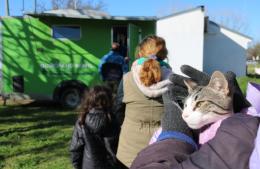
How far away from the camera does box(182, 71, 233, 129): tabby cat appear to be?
4.59ft

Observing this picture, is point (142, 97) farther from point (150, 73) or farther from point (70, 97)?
point (70, 97)

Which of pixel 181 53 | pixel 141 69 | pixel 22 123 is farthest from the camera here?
pixel 181 53

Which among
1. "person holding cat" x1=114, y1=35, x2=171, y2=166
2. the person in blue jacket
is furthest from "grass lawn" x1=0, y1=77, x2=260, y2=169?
"person holding cat" x1=114, y1=35, x2=171, y2=166

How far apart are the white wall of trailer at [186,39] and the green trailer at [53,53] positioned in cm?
170

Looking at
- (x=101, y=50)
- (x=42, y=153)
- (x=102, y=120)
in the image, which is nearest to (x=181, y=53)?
(x=101, y=50)

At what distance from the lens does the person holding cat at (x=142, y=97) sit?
319 centimetres

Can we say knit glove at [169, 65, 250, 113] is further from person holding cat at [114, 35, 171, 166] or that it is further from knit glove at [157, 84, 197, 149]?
person holding cat at [114, 35, 171, 166]

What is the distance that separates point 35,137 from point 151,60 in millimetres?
5231

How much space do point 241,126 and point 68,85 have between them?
11261 mm

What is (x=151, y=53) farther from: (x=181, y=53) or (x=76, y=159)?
(x=181, y=53)

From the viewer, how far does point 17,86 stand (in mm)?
12008

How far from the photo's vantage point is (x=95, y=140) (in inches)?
159

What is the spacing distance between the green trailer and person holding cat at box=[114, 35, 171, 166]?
28.3 feet

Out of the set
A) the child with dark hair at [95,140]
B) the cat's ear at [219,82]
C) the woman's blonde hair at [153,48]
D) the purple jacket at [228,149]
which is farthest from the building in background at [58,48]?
the purple jacket at [228,149]
